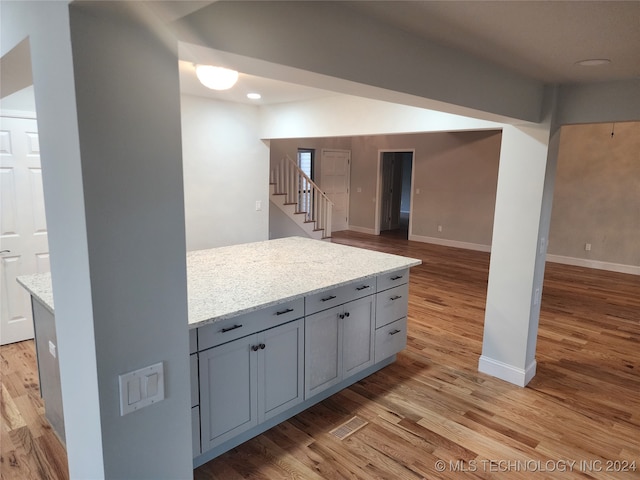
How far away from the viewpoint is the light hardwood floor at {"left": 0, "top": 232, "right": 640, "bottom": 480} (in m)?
2.26

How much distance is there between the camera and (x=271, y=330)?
2.36m

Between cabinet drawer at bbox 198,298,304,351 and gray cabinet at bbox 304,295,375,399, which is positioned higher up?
cabinet drawer at bbox 198,298,304,351

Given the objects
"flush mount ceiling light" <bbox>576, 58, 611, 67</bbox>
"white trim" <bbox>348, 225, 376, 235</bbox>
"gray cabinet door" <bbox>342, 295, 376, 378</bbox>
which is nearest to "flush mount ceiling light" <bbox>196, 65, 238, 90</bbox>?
"gray cabinet door" <bbox>342, 295, 376, 378</bbox>

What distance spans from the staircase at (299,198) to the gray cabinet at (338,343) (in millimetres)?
4645

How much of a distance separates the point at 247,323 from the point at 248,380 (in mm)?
331

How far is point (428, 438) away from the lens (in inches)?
99.2

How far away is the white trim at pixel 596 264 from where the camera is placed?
6664mm

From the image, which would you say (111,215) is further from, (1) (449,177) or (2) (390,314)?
(1) (449,177)

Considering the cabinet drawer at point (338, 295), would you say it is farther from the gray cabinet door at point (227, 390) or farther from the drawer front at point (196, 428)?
the drawer front at point (196, 428)

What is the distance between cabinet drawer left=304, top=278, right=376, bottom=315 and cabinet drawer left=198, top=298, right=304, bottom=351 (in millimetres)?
84

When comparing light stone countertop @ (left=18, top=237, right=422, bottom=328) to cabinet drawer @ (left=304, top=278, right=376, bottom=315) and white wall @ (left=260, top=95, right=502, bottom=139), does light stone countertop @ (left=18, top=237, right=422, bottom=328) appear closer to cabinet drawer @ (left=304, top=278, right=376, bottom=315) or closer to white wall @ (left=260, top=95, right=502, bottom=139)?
cabinet drawer @ (left=304, top=278, right=376, bottom=315)

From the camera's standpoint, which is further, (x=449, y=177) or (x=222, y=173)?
(x=449, y=177)

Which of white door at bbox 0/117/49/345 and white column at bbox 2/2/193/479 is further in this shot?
white door at bbox 0/117/49/345

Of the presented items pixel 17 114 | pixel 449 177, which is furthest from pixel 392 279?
pixel 449 177
